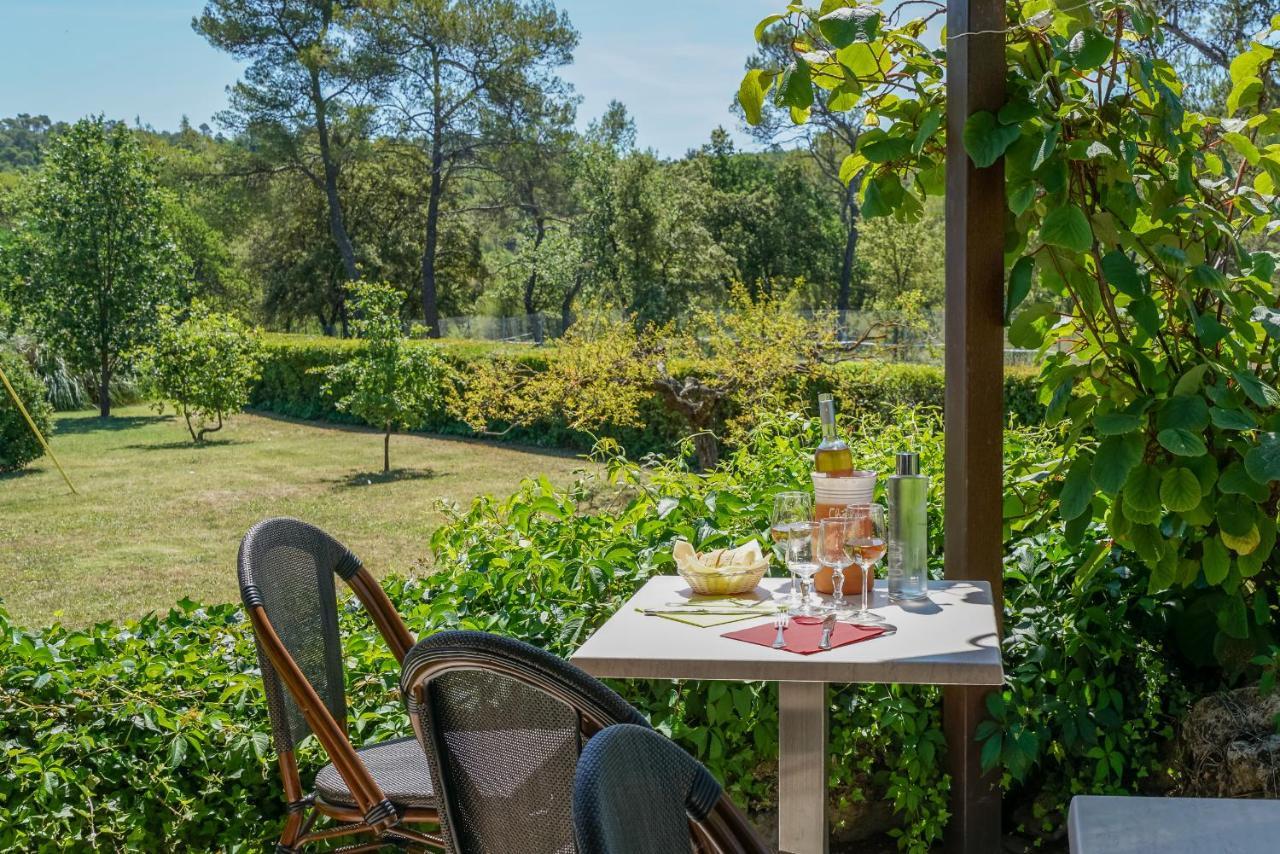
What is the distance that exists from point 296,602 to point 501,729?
825 mm

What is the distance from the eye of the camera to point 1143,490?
193 cm

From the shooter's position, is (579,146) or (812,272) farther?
(812,272)

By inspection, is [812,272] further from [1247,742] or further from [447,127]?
[1247,742]

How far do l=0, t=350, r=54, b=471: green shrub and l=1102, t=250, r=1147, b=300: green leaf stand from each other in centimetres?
1022

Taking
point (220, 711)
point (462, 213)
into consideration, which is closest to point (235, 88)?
point (462, 213)

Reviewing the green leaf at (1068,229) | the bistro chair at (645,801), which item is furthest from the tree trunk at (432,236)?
the bistro chair at (645,801)

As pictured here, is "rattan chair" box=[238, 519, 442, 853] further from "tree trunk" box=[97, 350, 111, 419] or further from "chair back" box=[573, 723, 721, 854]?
"tree trunk" box=[97, 350, 111, 419]

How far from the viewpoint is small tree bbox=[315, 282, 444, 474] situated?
9.69m

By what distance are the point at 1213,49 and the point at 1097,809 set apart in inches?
356

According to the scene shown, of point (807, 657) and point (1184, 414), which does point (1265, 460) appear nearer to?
point (1184, 414)

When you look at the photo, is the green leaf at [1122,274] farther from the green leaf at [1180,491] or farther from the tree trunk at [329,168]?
the tree trunk at [329,168]

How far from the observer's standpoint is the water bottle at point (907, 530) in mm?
1729

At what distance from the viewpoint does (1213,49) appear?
28.1 feet

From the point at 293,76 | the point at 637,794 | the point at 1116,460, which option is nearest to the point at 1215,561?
the point at 1116,460
